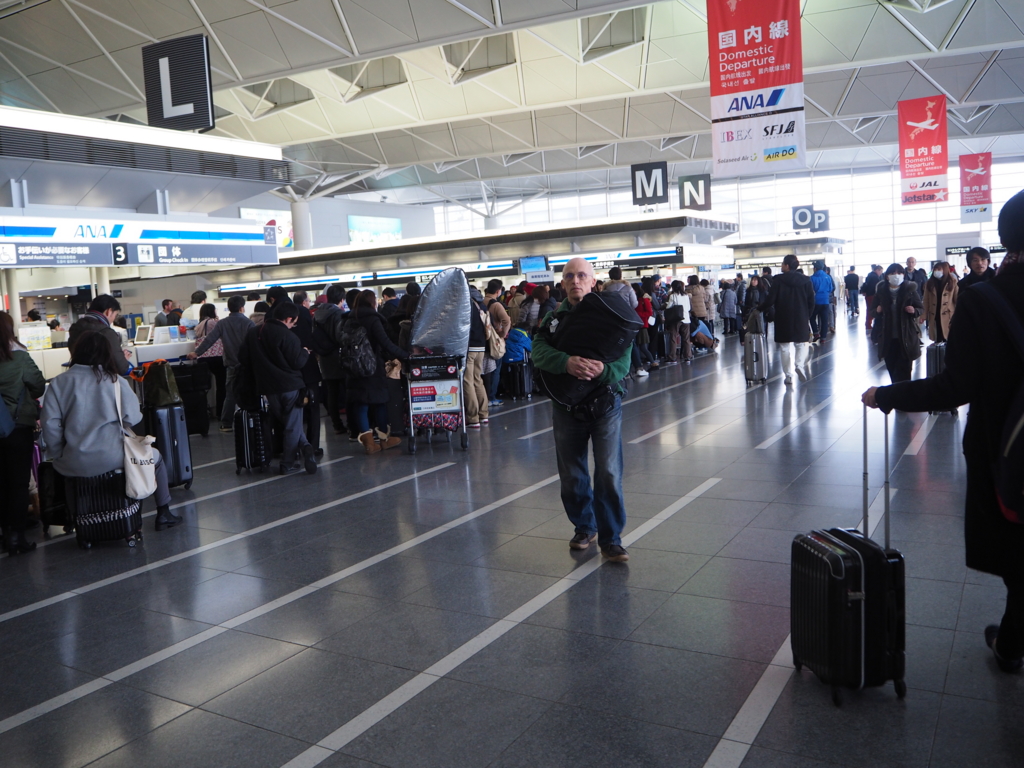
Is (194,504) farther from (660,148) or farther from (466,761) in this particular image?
(660,148)

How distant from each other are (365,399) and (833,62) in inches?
675

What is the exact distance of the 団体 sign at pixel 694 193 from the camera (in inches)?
930

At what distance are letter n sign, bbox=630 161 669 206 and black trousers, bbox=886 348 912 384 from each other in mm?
14618

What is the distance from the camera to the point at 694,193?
23.8 metres

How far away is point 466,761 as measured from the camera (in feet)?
9.02

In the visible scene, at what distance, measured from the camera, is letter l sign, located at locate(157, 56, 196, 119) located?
12.1 m

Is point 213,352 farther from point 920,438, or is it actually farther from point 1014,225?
point 1014,225

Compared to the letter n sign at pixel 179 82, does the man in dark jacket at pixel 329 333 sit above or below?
below

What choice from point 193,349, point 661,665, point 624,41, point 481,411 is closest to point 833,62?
point 624,41

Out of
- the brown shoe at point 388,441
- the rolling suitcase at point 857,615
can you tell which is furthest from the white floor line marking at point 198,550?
the rolling suitcase at point 857,615

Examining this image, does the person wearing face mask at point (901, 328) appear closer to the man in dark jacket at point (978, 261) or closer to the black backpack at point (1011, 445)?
the man in dark jacket at point (978, 261)

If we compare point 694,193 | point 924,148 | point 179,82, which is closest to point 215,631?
point 179,82

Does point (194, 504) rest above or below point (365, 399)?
below

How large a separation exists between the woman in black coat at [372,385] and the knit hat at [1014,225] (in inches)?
247
